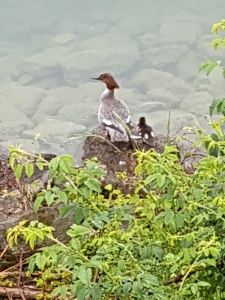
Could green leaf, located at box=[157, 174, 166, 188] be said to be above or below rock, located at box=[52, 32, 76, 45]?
above

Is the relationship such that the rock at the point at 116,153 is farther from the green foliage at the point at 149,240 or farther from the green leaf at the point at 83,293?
the green leaf at the point at 83,293

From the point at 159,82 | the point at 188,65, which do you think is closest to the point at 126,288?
the point at 159,82

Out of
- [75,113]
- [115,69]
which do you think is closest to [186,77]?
[115,69]

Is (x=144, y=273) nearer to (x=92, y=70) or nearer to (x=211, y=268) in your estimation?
(x=211, y=268)

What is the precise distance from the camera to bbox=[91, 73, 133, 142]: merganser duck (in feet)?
18.2

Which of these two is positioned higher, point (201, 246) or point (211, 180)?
point (211, 180)

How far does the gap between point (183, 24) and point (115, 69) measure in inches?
127

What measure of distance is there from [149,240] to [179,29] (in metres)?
12.2

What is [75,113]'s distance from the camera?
996 centimetres

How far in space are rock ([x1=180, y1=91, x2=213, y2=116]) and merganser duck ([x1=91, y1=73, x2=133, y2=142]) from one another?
118 inches

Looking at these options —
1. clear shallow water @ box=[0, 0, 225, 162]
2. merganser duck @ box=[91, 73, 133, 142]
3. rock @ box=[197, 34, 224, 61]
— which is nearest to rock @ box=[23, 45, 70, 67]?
clear shallow water @ box=[0, 0, 225, 162]

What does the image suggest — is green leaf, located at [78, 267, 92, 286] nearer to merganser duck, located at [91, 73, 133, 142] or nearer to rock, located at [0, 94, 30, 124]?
merganser duck, located at [91, 73, 133, 142]

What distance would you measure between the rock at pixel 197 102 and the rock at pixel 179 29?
327 cm

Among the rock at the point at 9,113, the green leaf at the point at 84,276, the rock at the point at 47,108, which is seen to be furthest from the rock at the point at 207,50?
the green leaf at the point at 84,276
